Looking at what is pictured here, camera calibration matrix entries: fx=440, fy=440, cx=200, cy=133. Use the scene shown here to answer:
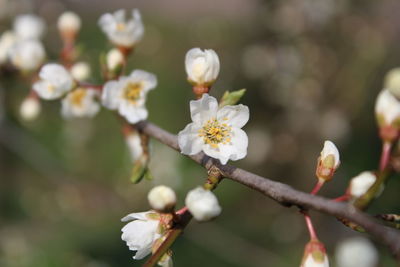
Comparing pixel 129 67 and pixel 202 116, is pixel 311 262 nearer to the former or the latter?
pixel 202 116

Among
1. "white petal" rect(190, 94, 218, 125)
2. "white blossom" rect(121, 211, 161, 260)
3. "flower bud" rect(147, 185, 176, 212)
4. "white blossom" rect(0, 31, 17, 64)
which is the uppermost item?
"white blossom" rect(0, 31, 17, 64)

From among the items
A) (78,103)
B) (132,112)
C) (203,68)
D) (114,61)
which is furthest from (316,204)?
(78,103)

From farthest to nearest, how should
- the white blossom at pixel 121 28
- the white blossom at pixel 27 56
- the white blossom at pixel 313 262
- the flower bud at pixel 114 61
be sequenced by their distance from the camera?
the white blossom at pixel 27 56 → the white blossom at pixel 121 28 → the flower bud at pixel 114 61 → the white blossom at pixel 313 262

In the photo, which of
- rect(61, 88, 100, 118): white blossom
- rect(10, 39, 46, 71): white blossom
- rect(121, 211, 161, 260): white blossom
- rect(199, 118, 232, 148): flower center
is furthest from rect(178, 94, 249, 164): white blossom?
rect(10, 39, 46, 71): white blossom

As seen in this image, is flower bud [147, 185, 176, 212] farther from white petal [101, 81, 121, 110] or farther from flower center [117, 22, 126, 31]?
flower center [117, 22, 126, 31]

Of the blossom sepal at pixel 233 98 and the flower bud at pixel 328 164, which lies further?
the blossom sepal at pixel 233 98

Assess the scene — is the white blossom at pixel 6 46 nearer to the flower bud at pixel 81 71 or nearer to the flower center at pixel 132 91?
the flower bud at pixel 81 71

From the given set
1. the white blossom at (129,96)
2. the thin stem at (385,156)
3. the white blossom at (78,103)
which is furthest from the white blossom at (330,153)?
the white blossom at (78,103)
